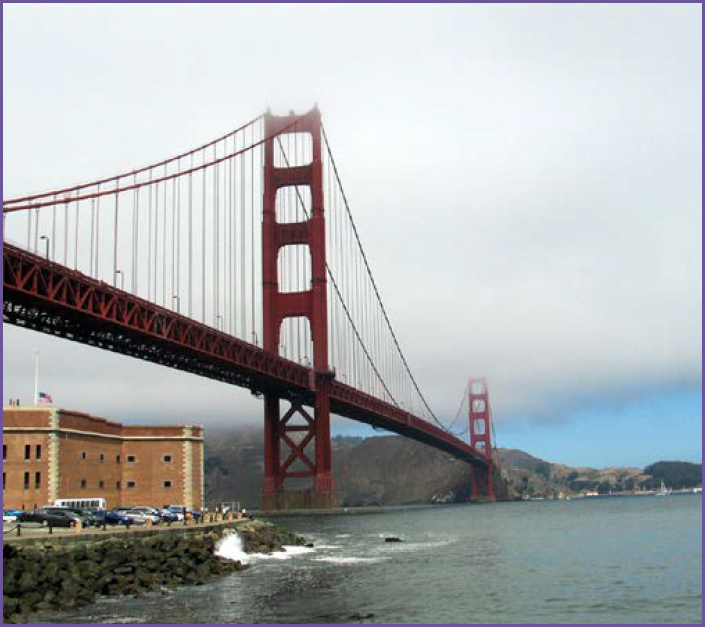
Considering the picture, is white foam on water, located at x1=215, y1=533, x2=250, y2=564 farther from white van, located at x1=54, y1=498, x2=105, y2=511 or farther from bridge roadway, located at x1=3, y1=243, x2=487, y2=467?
bridge roadway, located at x1=3, y1=243, x2=487, y2=467

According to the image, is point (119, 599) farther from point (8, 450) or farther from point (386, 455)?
point (386, 455)

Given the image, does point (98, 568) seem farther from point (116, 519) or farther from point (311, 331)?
point (311, 331)

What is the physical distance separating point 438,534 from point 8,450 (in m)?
27.8

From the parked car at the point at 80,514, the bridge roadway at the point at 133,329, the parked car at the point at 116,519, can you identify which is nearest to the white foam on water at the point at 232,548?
the parked car at the point at 116,519

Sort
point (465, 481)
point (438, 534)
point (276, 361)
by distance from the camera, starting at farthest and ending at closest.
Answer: point (465, 481) < point (276, 361) < point (438, 534)

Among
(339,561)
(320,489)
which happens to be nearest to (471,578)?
(339,561)

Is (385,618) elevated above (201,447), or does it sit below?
below

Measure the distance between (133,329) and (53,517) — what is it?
16.4 meters

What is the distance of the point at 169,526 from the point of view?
38375 millimetres

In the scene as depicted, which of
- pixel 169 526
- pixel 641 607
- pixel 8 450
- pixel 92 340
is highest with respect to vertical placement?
pixel 92 340

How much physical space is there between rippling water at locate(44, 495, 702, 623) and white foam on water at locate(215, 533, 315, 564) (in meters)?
0.70

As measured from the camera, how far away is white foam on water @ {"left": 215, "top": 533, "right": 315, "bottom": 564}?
128 ft

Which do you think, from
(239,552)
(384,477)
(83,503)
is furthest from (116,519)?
(384,477)

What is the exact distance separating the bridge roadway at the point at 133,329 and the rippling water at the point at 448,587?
15564 mm
